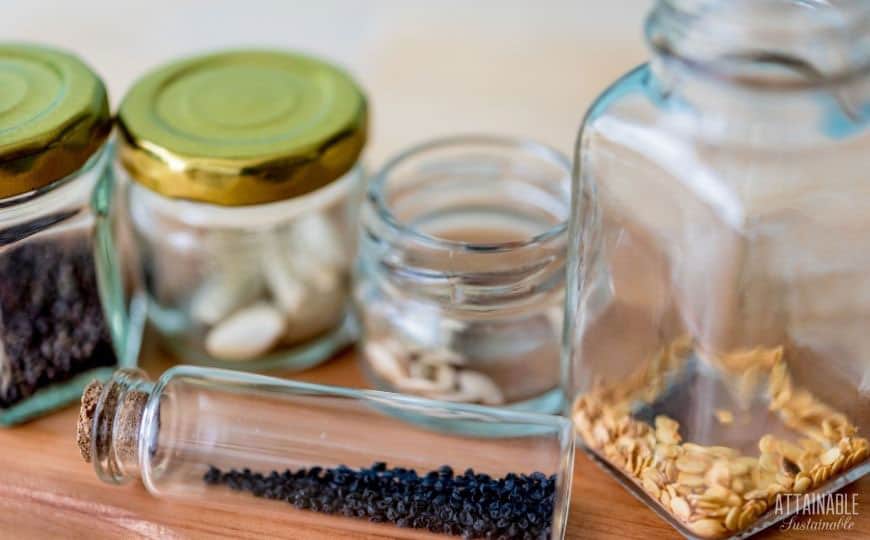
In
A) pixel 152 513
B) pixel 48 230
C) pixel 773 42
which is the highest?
pixel 773 42

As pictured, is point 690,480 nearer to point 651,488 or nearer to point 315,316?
point 651,488

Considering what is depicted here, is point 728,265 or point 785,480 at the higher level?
point 728,265

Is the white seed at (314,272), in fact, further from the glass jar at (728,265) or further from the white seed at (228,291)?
the glass jar at (728,265)

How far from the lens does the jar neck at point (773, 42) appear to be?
0.48 m

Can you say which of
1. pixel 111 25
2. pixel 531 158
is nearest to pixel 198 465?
pixel 531 158

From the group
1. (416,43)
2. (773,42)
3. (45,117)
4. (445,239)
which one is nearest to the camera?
(773,42)

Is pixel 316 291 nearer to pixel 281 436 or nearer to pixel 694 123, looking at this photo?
pixel 281 436

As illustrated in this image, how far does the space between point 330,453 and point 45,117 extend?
23cm

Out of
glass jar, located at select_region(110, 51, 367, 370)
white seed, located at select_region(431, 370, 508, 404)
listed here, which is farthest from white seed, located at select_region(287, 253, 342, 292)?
white seed, located at select_region(431, 370, 508, 404)

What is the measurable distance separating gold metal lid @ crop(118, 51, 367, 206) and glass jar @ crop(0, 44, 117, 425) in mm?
33

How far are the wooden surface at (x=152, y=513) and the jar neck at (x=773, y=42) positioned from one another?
0.78 ft

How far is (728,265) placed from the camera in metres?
0.52

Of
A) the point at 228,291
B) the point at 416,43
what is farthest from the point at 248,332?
the point at 416,43

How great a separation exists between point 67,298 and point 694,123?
0.36 m
